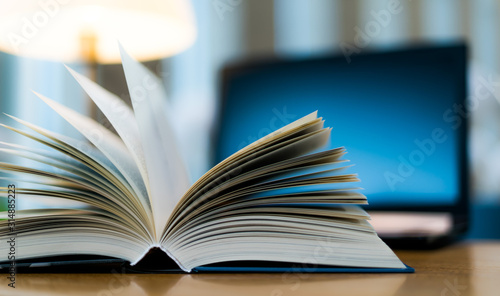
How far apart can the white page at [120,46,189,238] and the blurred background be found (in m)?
1.13

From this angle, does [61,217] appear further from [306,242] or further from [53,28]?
[53,28]

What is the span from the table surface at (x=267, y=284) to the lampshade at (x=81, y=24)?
860 mm

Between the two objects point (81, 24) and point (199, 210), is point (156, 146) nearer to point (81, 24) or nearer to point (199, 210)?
point (199, 210)

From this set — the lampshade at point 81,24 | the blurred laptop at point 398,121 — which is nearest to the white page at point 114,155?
the blurred laptop at point 398,121

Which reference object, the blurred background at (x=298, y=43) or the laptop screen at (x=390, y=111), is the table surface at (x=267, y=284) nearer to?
the laptop screen at (x=390, y=111)

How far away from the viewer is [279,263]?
1.36 feet

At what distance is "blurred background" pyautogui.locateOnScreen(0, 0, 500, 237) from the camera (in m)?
2.00

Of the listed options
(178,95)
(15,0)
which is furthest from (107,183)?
(178,95)

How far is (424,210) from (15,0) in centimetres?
104

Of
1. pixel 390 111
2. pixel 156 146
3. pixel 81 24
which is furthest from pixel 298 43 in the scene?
pixel 156 146

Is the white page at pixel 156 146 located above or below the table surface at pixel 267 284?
above

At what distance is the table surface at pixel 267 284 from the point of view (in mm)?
323

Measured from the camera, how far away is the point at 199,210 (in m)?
0.40

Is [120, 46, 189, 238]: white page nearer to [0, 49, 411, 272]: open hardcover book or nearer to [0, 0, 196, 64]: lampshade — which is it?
[0, 49, 411, 272]: open hardcover book
